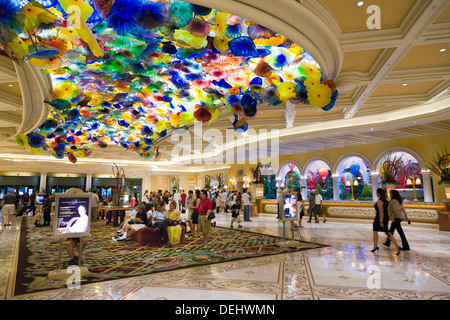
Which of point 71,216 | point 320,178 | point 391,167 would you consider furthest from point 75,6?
point 320,178

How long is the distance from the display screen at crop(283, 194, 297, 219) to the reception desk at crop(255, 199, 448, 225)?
224 inches

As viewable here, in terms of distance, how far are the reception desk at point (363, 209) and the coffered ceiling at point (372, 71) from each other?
283cm

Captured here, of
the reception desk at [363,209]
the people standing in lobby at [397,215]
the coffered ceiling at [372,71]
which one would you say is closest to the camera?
the coffered ceiling at [372,71]

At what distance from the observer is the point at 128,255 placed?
540cm

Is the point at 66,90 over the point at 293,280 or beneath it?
over

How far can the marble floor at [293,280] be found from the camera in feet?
10.5

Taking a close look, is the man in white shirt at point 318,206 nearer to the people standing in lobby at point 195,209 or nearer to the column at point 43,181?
the people standing in lobby at point 195,209

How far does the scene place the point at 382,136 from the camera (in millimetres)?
11016

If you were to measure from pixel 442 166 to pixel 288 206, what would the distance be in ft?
23.5

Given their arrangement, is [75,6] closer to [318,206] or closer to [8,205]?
[8,205]

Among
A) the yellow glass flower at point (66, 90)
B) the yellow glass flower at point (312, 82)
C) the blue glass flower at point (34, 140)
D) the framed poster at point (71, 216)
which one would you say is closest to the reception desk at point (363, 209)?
the yellow glass flower at point (312, 82)

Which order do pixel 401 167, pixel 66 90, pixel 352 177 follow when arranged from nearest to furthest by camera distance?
pixel 66 90
pixel 401 167
pixel 352 177
